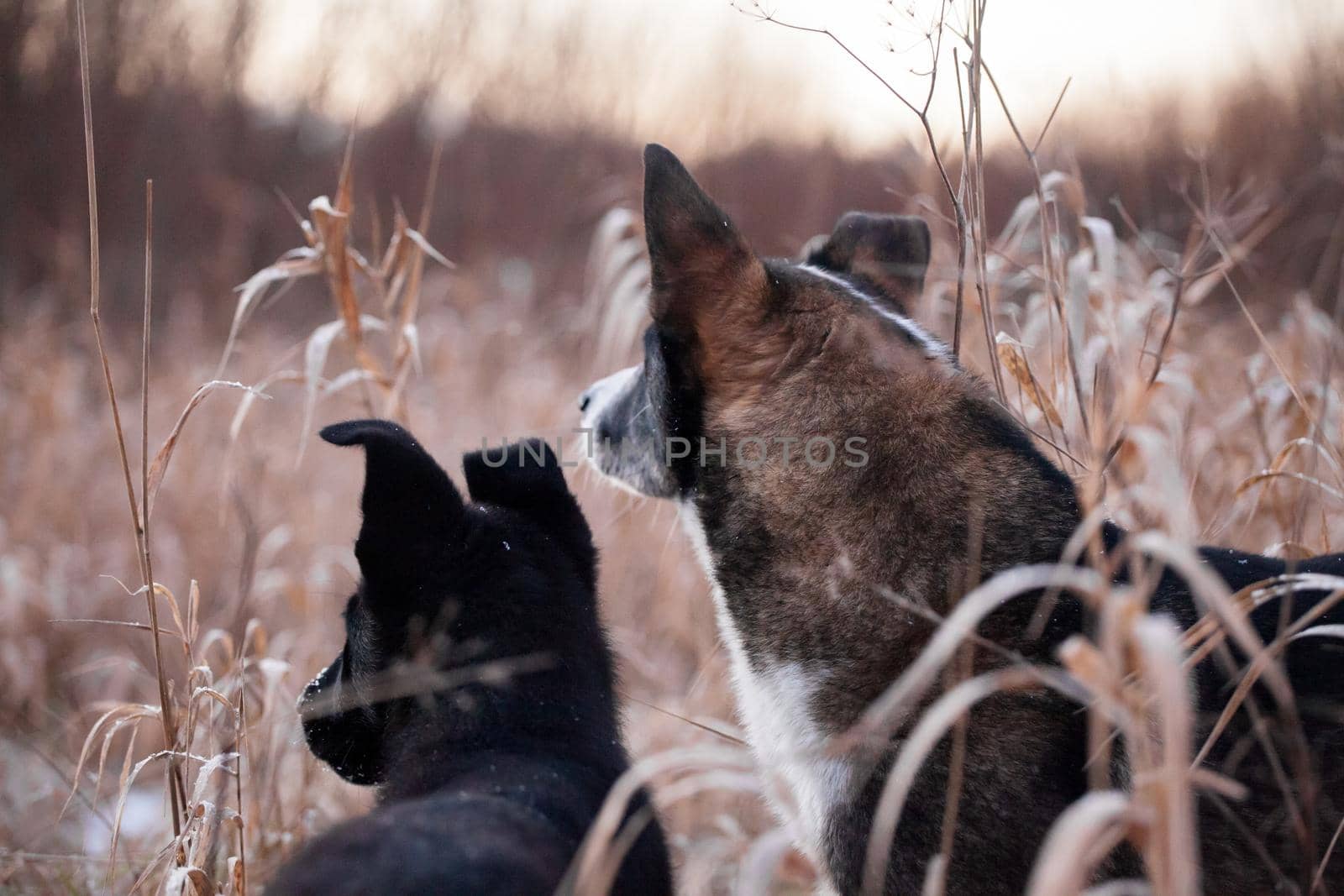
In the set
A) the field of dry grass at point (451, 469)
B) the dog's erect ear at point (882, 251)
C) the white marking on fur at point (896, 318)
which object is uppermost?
the dog's erect ear at point (882, 251)

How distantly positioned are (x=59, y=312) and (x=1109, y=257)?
7.45m

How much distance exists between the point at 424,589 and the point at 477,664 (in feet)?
0.66

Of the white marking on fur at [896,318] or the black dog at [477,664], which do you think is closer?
the black dog at [477,664]

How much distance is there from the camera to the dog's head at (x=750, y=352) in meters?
2.00

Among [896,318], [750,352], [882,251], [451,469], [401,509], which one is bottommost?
[451,469]

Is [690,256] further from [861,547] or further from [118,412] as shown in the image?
[118,412]

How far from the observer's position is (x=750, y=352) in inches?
82.4

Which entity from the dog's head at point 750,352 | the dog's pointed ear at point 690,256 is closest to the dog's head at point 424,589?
the dog's head at point 750,352

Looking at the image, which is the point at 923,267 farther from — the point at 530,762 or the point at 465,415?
the point at 465,415

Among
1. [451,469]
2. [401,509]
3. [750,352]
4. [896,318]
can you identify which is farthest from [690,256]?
[451,469]

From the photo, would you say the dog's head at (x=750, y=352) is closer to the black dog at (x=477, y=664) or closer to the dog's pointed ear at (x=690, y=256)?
the dog's pointed ear at (x=690, y=256)

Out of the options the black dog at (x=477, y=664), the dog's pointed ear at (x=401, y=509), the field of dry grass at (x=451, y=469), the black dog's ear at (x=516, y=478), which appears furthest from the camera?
the black dog's ear at (x=516, y=478)

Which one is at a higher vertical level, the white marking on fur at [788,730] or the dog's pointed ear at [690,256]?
the dog's pointed ear at [690,256]

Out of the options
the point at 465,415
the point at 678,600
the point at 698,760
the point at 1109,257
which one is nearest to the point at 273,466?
the point at 465,415
